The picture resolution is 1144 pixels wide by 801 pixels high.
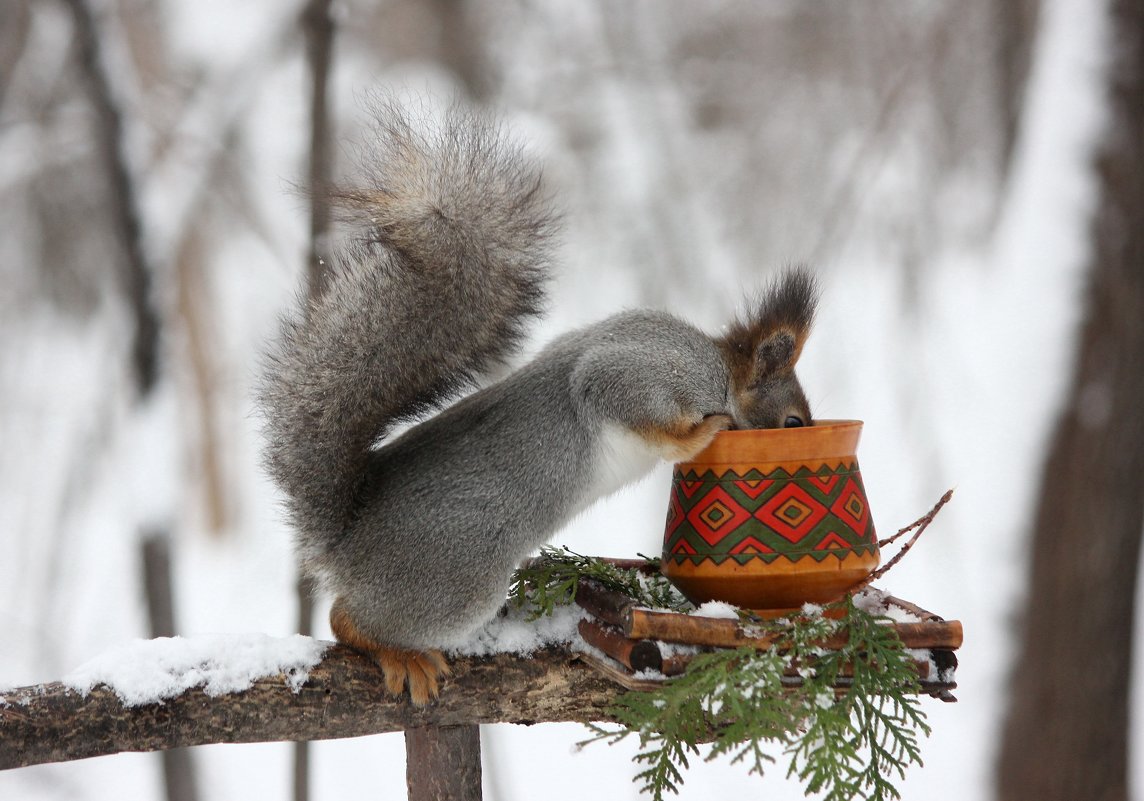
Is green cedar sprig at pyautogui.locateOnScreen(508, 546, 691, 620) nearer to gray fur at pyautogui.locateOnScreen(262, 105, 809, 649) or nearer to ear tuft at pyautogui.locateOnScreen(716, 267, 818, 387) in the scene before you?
gray fur at pyautogui.locateOnScreen(262, 105, 809, 649)

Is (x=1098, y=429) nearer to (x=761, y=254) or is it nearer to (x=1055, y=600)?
(x=1055, y=600)

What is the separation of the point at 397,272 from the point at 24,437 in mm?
1789

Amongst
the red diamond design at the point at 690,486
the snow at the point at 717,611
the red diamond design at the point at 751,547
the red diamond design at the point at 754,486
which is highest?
the red diamond design at the point at 690,486

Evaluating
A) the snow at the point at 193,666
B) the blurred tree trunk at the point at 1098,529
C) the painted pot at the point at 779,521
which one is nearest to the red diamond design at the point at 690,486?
the painted pot at the point at 779,521

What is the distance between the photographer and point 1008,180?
7.32ft

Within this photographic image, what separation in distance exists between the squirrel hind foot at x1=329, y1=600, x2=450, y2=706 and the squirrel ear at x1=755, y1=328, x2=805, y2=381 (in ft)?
1.51

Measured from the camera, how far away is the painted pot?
96 cm

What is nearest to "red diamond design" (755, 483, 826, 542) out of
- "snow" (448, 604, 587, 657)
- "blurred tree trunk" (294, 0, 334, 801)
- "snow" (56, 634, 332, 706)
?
"snow" (448, 604, 587, 657)

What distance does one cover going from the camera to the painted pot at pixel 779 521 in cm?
96

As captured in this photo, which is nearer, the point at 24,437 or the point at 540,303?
the point at 540,303

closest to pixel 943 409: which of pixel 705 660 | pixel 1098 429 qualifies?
pixel 1098 429

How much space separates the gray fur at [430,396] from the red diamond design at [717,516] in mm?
70

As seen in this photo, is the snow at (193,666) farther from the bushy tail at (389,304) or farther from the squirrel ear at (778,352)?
the squirrel ear at (778,352)

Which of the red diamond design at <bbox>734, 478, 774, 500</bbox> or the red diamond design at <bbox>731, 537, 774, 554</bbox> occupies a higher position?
the red diamond design at <bbox>734, 478, 774, 500</bbox>
